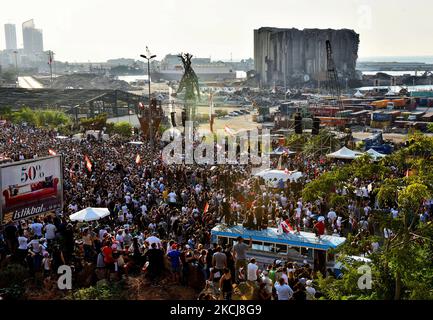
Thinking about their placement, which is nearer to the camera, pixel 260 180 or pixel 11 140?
pixel 260 180

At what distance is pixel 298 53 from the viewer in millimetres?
164125

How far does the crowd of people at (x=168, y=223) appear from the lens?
9422 mm

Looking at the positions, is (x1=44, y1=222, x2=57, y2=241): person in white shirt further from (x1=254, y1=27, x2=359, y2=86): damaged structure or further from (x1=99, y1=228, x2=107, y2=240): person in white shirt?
(x1=254, y1=27, x2=359, y2=86): damaged structure

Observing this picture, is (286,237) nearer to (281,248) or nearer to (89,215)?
(281,248)

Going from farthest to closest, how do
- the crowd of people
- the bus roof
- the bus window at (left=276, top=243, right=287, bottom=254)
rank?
the bus window at (left=276, top=243, right=287, bottom=254) → the bus roof → the crowd of people

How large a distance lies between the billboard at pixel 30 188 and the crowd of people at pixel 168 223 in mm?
405

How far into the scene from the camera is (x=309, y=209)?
1580 centimetres

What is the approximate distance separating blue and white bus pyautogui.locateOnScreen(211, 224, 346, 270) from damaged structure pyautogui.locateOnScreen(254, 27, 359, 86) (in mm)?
143677

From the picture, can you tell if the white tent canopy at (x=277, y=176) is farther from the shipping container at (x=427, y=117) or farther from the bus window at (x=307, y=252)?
the shipping container at (x=427, y=117)

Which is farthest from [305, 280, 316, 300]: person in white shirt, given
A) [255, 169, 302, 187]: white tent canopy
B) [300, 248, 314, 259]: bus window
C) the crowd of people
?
[255, 169, 302, 187]: white tent canopy

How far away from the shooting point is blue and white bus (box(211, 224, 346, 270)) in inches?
444
